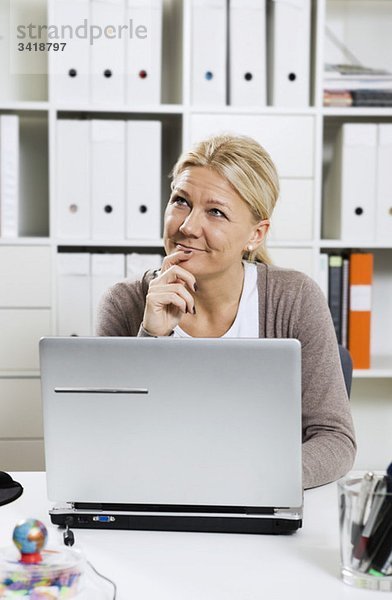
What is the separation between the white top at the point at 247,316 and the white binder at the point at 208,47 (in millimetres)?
975

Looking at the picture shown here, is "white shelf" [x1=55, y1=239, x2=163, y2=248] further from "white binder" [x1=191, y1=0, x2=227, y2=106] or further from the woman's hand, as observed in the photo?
the woman's hand

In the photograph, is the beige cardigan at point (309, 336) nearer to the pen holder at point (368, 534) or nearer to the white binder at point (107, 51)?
the pen holder at point (368, 534)

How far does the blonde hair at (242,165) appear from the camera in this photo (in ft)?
5.42

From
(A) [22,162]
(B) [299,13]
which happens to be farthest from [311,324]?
(A) [22,162]

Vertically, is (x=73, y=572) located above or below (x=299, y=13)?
below

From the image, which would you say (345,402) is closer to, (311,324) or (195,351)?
(311,324)

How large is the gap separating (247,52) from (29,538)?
1963 millimetres

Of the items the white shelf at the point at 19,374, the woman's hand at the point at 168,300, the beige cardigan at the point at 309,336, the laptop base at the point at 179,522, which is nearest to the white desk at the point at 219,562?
the laptop base at the point at 179,522

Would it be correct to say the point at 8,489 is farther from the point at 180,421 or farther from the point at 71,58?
the point at 71,58

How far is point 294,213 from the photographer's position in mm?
2602

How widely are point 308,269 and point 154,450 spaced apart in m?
1.65

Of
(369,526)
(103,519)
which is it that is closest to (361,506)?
(369,526)

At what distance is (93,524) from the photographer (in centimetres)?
111

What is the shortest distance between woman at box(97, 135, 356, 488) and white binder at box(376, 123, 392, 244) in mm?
916
